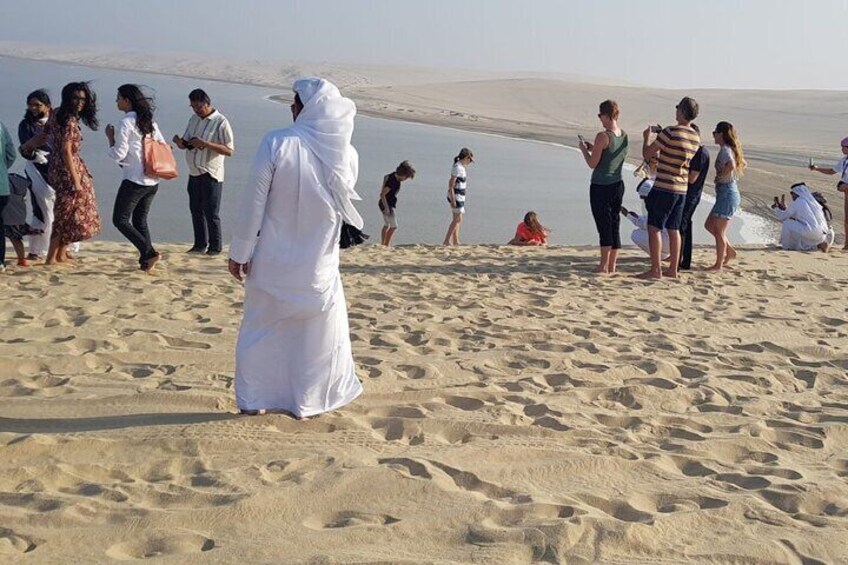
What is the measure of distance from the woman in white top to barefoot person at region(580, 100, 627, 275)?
4.01 meters

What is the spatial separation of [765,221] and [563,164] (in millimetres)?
9801

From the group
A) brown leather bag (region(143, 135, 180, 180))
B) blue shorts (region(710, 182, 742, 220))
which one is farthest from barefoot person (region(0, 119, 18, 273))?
blue shorts (region(710, 182, 742, 220))

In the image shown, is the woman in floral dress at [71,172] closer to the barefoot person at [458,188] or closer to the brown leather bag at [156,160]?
the brown leather bag at [156,160]

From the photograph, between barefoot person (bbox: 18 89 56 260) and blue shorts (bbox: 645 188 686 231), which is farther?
blue shorts (bbox: 645 188 686 231)

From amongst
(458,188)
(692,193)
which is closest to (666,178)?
(692,193)

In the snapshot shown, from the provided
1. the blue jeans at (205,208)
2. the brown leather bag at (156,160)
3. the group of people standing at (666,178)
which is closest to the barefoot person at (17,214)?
the brown leather bag at (156,160)

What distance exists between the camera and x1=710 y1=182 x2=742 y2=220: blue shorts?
9664 mm

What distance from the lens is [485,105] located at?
221 feet

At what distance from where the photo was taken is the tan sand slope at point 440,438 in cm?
326

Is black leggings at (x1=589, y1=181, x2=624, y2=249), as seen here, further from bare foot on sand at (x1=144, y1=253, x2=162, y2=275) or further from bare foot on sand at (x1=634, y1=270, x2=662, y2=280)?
bare foot on sand at (x1=144, y1=253, x2=162, y2=275)

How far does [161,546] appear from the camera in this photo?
3135 millimetres

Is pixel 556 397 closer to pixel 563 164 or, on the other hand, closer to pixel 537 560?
pixel 537 560

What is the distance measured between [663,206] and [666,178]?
0.92 ft

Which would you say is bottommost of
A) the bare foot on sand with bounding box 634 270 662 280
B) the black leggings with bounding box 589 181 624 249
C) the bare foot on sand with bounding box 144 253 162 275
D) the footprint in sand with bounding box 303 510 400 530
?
the bare foot on sand with bounding box 634 270 662 280
